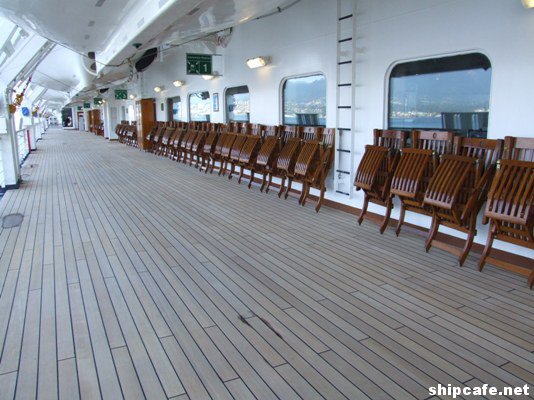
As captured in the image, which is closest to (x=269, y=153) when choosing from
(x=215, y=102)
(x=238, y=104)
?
(x=238, y=104)

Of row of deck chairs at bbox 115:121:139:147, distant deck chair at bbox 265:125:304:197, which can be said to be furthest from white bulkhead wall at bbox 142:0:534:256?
row of deck chairs at bbox 115:121:139:147

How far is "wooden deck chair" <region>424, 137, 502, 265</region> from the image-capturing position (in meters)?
3.24

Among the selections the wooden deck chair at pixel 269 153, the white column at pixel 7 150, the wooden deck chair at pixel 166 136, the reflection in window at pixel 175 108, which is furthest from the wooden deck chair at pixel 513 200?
the reflection in window at pixel 175 108

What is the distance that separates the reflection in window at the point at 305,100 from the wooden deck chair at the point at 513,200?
10.6 feet

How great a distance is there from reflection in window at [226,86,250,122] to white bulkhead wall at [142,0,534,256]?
9.0 inches

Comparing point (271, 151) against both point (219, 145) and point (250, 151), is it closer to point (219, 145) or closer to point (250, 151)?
point (250, 151)

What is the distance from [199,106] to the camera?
10914 mm

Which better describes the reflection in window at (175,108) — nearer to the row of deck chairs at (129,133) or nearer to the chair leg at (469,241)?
the row of deck chairs at (129,133)

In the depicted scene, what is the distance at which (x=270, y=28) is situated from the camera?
22.8ft

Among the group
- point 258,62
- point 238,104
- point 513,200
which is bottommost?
point 513,200

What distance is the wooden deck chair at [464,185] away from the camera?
3236 millimetres

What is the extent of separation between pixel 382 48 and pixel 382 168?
1.39 m

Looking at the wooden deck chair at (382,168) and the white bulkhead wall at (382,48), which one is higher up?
the white bulkhead wall at (382,48)

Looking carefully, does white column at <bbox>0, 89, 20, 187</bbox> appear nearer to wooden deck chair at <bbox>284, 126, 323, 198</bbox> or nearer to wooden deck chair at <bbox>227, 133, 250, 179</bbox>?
wooden deck chair at <bbox>227, 133, 250, 179</bbox>
